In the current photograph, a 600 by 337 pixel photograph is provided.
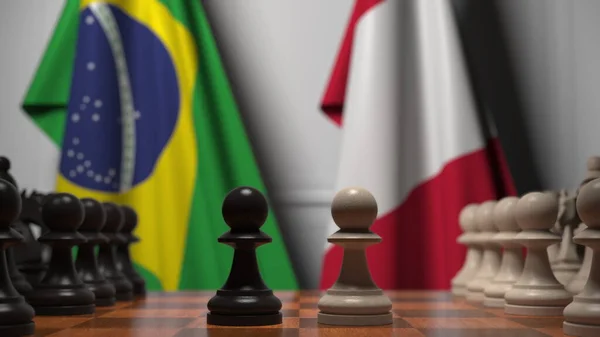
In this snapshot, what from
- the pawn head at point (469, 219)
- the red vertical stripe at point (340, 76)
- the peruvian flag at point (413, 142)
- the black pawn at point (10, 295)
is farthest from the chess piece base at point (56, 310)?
the red vertical stripe at point (340, 76)

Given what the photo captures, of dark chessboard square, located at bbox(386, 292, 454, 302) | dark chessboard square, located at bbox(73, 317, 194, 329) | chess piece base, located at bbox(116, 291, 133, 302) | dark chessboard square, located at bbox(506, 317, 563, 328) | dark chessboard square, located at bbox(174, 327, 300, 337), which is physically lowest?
dark chessboard square, located at bbox(386, 292, 454, 302)

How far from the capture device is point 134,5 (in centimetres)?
252

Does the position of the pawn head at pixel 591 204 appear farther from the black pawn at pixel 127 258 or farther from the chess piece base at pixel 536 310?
the black pawn at pixel 127 258

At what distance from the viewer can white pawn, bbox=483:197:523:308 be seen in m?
1.32

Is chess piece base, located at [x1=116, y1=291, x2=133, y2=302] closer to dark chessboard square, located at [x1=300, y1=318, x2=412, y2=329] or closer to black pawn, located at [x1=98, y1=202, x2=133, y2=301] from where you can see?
black pawn, located at [x1=98, y1=202, x2=133, y2=301]

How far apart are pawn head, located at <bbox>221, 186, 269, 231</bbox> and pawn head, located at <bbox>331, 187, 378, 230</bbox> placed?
110mm

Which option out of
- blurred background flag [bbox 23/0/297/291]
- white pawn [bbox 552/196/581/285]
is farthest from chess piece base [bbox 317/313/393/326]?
blurred background flag [bbox 23/0/297/291]

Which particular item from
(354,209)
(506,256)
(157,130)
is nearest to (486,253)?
(506,256)

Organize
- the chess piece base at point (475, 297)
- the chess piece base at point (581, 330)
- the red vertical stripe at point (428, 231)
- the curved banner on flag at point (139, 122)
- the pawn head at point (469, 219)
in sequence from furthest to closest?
the curved banner on flag at point (139, 122) → the red vertical stripe at point (428, 231) → the pawn head at point (469, 219) → the chess piece base at point (475, 297) → the chess piece base at point (581, 330)

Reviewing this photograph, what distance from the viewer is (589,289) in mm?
894

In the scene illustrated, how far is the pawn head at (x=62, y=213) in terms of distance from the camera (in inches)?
46.9

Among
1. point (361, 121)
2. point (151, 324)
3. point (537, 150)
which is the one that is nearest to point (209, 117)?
point (361, 121)

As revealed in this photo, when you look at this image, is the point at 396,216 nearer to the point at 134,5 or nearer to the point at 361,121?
the point at 361,121

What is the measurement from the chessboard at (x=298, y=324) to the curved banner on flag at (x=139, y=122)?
1017mm
